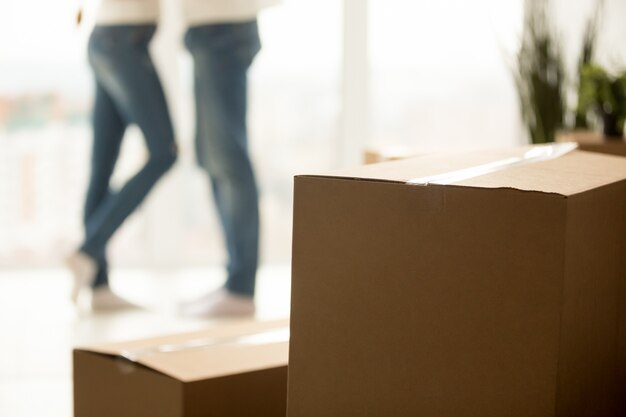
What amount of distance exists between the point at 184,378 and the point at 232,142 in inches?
50.1

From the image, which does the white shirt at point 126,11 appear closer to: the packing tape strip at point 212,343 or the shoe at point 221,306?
the shoe at point 221,306

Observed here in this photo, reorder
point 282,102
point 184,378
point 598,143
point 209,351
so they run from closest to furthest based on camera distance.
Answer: point 184,378 → point 209,351 → point 598,143 → point 282,102

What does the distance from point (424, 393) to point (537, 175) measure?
0.28 metres

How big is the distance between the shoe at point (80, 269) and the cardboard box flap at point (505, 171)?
1441mm

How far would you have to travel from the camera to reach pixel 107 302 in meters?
2.56

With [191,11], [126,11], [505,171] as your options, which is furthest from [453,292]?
[126,11]

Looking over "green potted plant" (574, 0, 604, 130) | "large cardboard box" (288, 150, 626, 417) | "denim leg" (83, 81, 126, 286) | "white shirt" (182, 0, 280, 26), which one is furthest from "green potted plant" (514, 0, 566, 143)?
"large cardboard box" (288, 150, 626, 417)

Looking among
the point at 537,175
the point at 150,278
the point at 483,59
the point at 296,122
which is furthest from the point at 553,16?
the point at 537,175

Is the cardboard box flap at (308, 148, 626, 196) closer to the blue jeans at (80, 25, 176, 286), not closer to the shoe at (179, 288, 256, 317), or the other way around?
the shoe at (179, 288, 256, 317)

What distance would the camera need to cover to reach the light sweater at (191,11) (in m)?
2.43

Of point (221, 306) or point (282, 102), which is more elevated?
point (282, 102)

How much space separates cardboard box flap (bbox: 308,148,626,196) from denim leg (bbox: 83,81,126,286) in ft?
4.75

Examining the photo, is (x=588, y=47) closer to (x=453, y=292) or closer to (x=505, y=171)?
(x=505, y=171)

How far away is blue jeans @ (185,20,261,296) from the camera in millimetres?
2486
